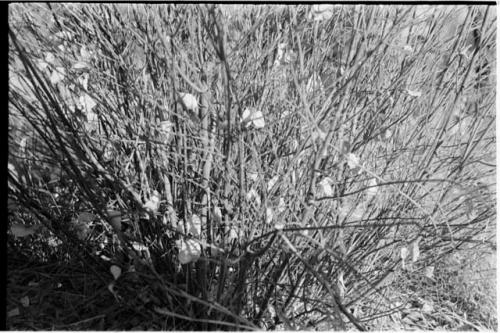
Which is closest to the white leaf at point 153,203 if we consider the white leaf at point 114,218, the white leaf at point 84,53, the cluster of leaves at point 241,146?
the cluster of leaves at point 241,146

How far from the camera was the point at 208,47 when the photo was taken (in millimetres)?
1713

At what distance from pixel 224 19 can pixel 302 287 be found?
36.9 inches

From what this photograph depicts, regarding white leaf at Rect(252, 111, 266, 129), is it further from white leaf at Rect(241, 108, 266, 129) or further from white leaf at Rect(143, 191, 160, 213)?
white leaf at Rect(143, 191, 160, 213)

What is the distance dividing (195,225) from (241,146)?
34 cm

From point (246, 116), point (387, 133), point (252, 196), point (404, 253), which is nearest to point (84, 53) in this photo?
point (246, 116)

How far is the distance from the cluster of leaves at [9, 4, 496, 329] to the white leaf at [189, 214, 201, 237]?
11mm

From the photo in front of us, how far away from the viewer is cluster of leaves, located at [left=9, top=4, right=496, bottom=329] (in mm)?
1550

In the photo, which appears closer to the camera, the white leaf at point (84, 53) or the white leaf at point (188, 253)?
the white leaf at point (188, 253)

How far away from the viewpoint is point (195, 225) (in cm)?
161

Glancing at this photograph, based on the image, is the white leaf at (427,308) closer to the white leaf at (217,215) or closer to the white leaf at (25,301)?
the white leaf at (217,215)

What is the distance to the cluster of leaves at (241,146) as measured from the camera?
1.55m

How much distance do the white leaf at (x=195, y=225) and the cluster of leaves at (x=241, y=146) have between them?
1 cm

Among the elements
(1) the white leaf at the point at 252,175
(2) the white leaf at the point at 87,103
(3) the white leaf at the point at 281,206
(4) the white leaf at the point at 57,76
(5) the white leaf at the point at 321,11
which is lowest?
(3) the white leaf at the point at 281,206
